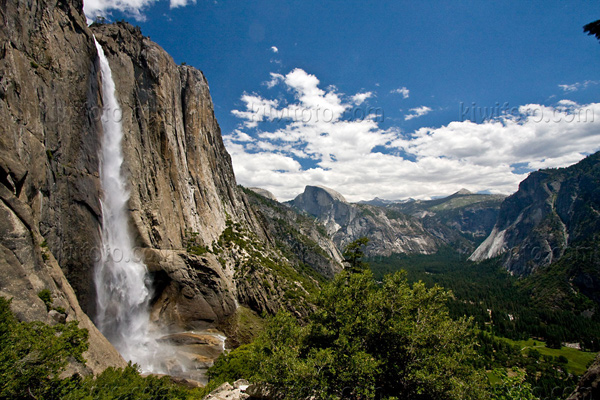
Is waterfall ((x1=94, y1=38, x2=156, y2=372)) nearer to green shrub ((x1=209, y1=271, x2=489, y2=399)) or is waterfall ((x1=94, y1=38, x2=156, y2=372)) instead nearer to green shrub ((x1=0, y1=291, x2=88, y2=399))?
green shrub ((x1=0, y1=291, x2=88, y2=399))

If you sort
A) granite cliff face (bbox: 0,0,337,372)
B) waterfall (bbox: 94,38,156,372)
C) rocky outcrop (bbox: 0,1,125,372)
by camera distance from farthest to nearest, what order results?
waterfall (bbox: 94,38,156,372) < granite cliff face (bbox: 0,0,337,372) < rocky outcrop (bbox: 0,1,125,372)

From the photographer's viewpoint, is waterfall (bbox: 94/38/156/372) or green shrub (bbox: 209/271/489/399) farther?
waterfall (bbox: 94/38/156/372)

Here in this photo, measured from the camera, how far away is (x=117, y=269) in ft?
123

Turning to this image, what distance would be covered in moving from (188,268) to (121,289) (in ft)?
34.6

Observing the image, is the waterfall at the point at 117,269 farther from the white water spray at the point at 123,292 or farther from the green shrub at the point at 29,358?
the green shrub at the point at 29,358

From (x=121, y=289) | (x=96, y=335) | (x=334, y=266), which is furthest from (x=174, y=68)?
(x=334, y=266)

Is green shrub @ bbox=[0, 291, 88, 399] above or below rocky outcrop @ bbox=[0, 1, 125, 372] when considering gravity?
below

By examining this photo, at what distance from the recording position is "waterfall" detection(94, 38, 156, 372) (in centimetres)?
3456

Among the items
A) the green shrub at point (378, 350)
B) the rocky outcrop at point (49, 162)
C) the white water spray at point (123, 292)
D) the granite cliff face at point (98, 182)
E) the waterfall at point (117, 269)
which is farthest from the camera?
the waterfall at point (117, 269)

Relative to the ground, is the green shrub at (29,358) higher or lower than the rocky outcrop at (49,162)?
lower

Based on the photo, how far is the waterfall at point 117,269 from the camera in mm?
34562

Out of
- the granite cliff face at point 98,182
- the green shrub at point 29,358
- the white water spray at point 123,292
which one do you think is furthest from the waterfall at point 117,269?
the green shrub at point 29,358

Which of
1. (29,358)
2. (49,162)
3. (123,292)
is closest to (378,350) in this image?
(29,358)

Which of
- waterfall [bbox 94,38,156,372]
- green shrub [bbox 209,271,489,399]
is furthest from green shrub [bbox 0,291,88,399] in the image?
waterfall [bbox 94,38,156,372]
